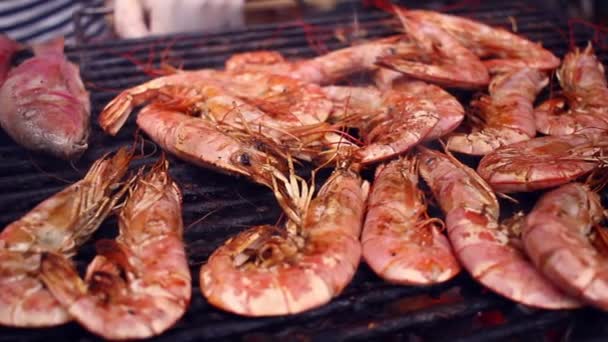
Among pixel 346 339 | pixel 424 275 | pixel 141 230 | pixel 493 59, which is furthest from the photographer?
pixel 493 59

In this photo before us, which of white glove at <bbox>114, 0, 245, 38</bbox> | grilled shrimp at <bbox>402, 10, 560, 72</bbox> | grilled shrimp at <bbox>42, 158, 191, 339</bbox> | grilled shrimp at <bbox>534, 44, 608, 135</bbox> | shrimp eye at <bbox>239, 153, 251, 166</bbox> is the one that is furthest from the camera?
white glove at <bbox>114, 0, 245, 38</bbox>

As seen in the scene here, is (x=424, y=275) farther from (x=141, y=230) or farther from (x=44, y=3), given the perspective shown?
(x=44, y=3)

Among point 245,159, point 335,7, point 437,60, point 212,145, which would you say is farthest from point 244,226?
point 335,7

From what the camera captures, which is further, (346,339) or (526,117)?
(526,117)

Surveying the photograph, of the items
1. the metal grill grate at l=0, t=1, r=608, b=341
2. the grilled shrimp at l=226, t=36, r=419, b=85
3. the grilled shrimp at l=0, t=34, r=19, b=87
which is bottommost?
the metal grill grate at l=0, t=1, r=608, b=341

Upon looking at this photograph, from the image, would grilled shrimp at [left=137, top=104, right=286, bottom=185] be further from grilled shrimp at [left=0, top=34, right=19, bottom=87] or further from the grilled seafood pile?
grilled shrimp at [left=0, top=34, right=19, bottom=87]

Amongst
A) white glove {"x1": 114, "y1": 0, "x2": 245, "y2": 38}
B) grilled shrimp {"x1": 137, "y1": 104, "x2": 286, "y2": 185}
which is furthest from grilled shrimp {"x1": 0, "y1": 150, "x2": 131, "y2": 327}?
white glove {"x1": 114, "y1": 0, "x2": 245, "y2": 38}

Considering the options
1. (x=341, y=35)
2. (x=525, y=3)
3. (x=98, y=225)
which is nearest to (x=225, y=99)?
(x=98, y=225)
